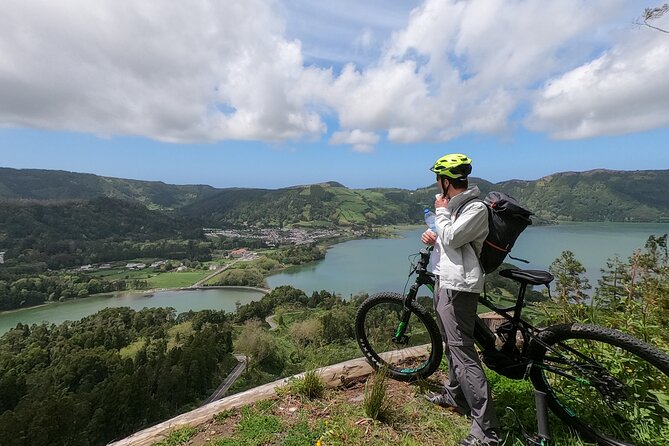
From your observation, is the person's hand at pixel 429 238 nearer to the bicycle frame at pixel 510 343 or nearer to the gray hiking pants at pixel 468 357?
the gray hiking pants at pixel 468 357

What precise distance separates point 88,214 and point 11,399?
121 m

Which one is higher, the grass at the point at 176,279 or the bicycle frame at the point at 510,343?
the bicycle frame at the point at 510,343

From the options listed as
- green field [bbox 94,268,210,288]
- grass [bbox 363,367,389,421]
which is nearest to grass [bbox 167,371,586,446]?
grass [bbox 363,367,389,421]

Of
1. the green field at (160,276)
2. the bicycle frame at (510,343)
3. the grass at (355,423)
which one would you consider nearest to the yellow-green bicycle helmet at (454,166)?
the bicycle frame at (510,343)

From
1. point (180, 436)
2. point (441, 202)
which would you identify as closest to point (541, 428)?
point (441, 202)

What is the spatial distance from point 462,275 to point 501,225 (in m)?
0.45

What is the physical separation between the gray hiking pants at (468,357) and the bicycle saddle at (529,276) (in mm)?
327

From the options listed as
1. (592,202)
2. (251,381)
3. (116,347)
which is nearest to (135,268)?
(116,347)

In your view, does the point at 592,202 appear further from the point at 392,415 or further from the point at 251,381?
the point at 392,415

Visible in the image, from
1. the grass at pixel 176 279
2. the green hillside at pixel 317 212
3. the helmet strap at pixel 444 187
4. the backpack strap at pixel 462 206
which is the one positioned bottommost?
the grass at pixel 176 279

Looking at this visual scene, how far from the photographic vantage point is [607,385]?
2350 millimetres

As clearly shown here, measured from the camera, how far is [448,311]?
266 cm

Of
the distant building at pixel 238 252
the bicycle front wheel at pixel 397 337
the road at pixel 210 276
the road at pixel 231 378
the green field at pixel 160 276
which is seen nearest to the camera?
the bicycle front wheel at pixel 397 337

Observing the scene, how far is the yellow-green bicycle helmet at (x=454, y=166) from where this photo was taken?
263 cm
